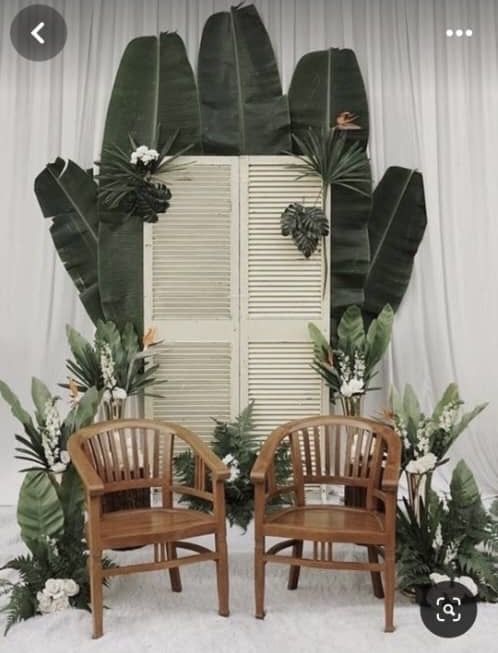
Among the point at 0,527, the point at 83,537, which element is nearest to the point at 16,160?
the point at 0,527

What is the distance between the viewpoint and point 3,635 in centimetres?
279

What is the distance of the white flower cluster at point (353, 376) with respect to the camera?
4.11m

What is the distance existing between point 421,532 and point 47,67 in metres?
3.52

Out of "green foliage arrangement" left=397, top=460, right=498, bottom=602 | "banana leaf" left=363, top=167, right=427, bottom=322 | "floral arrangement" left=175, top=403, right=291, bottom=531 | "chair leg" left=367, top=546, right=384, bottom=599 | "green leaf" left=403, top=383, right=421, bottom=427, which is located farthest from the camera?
"banana leaf" left=363, top=167, right=427, bottom=322

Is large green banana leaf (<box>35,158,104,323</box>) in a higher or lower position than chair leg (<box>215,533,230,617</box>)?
higher

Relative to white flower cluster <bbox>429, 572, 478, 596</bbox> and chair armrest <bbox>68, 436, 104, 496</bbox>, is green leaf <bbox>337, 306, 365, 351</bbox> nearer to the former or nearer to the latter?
white flower cluster <bbox>429, 572, 478, 596</bbox>

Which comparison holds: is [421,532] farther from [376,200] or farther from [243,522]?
[376,200]

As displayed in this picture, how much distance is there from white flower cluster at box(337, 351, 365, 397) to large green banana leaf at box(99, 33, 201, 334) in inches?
49.6

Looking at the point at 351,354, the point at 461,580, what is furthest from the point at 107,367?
the point at 461,580

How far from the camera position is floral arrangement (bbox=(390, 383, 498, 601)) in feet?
9.99

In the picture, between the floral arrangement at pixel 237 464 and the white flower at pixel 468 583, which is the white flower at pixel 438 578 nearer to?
the white flower at pixel 468 583

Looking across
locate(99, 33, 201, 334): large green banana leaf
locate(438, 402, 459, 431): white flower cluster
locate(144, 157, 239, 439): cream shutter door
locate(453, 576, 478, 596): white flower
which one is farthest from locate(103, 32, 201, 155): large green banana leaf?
locate(453, 576, 478, 596): white flower

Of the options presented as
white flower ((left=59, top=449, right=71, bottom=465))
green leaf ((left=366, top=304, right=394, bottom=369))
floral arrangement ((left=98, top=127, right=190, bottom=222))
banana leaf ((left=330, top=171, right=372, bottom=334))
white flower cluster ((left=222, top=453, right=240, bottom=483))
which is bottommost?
white flower cluster ((left=222, top=453, right=240, bottom=483))

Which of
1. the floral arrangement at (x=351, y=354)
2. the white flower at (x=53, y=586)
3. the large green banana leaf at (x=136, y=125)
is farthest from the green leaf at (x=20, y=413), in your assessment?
the floral arrangement at (x=351, y=354)
